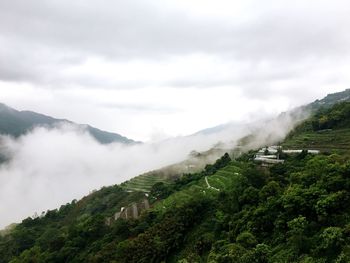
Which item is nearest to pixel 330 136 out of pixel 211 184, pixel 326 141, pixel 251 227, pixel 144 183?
pixel 326 141

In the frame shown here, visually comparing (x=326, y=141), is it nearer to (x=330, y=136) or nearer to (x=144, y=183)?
(x=330, y=136)

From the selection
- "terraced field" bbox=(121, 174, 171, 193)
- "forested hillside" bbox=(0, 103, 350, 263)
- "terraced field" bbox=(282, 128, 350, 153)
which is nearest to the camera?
"forested hillside" bbox=(0, 103, 350, 263)

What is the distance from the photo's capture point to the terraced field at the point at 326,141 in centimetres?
5710

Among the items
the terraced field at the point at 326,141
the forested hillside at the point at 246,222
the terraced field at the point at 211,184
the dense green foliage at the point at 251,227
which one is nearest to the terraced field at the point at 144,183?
the forested hillside at the point at 246,222

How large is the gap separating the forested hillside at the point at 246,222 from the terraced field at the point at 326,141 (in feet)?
0.87

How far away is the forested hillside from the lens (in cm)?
2922

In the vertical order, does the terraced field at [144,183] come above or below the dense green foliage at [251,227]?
below

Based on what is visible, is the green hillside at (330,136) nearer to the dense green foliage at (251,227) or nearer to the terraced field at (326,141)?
the terraced field at (326,141)

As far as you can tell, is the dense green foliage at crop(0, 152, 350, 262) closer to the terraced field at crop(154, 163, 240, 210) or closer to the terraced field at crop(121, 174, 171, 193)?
the terraced field at crop(154, 163, 240, 210)

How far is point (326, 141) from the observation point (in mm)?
63125

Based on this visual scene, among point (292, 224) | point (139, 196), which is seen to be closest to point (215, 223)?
point (292, 224)

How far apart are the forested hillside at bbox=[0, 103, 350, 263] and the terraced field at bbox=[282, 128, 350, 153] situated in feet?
0.87

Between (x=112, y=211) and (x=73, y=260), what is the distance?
2911cm

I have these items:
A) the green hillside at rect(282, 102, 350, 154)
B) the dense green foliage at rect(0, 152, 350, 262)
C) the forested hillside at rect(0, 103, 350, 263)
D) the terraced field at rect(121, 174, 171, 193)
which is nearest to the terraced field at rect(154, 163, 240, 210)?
the forested hillside at rect(0, 103, 350, 263)
